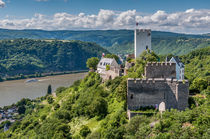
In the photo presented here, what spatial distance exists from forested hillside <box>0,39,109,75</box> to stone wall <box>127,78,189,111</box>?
128768mm

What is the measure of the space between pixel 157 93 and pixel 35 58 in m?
167

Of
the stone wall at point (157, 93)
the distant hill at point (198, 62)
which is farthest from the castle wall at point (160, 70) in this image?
the distant hill at point (198, 62)

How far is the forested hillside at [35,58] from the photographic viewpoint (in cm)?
14632

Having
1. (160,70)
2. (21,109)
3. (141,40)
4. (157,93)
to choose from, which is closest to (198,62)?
(141,40)

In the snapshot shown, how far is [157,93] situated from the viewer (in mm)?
18891

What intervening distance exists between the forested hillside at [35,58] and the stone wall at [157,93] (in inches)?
5070

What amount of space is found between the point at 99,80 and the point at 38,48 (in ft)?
519

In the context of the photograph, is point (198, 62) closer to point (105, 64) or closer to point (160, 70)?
point (105, 64)

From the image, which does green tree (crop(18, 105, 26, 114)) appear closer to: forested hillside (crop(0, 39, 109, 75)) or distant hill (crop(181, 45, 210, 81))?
distant hill (crop(181, 45, 210, 81))

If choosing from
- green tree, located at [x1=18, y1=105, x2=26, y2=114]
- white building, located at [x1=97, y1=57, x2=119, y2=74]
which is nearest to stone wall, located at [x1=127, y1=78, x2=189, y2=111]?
white building, located at [x1=97, y1=57, x2=119, y2=74]

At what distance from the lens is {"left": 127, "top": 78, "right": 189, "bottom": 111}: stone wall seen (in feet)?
60.4

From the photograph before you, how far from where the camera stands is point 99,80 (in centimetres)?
4109

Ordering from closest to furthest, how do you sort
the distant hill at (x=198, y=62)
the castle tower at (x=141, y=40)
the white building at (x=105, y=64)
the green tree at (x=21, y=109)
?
the castle tower at (x=141, y=40) → the white building at (x=105, y=64) → the distant hill at (x=198, y=62) → the green tree at (x=21, y=109)

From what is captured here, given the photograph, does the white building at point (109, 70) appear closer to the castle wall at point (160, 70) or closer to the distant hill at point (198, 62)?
the castle wall at point (160, 70)
